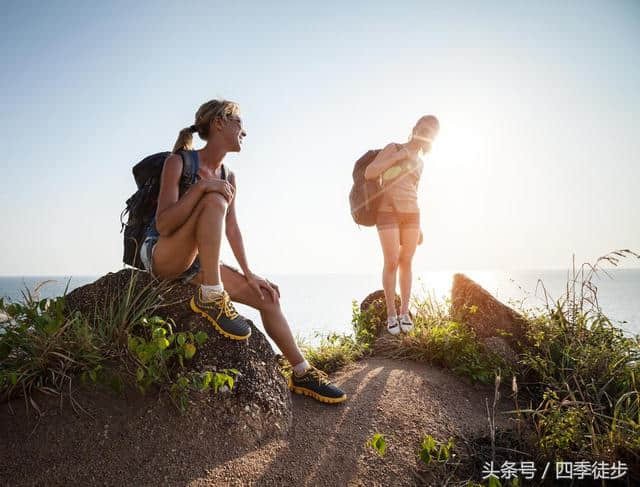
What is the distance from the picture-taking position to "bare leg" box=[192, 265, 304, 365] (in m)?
2.94

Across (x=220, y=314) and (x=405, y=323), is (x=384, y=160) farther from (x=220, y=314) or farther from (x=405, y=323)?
(x=220, y=314)

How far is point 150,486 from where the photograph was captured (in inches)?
71.4

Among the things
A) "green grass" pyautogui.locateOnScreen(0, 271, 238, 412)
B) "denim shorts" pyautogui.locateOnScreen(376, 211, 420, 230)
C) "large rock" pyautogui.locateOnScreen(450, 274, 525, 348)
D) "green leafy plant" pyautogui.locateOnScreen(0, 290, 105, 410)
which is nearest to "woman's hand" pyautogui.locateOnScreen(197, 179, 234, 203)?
"green grass" pyautogui.locateOnScreen(0, 271, 238, 412)

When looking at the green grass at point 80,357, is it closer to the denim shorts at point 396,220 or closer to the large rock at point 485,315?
the denim shorts at point 396,220

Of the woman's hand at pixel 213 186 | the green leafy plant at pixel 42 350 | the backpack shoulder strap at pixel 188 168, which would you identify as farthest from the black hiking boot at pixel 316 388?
the backpack shoulder strap at pixel 188 168

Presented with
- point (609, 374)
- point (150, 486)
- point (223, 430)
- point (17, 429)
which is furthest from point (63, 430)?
point (609, 374)

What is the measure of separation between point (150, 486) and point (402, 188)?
397cm

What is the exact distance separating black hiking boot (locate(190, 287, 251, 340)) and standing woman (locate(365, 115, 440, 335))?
2504 mm

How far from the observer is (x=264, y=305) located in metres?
2.95

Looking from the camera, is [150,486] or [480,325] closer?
[150,486]

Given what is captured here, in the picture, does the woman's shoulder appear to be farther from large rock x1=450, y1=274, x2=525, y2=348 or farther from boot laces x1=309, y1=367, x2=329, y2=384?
boot laces x1=309, y1=367, x2=329, y2=384

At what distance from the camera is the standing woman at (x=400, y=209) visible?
466 centimetres

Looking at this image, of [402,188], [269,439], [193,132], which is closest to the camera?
[269,439]

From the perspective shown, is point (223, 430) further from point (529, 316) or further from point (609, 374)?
point (529, 316)
